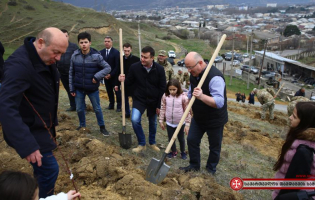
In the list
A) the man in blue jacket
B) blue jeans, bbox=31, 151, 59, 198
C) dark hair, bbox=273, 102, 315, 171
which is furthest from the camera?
the man in blue jacket

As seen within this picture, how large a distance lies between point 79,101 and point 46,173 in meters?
2.52

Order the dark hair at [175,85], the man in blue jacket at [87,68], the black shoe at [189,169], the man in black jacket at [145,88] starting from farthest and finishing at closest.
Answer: the man in blue jacket at [87,68] → the man in black jacket at [145,88] → the dark hair at [175,85] → the black shoe at [189,169]

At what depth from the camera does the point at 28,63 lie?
7.55 ft

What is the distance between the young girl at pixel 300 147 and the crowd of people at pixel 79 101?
1 cm

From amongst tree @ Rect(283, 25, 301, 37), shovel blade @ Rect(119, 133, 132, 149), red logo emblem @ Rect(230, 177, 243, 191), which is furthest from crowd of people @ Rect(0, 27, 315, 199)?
tree @ Rect(283, 25, 301, 37)

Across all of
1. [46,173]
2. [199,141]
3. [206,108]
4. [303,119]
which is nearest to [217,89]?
[206,108]

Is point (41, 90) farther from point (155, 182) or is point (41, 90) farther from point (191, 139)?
point (191, 139)

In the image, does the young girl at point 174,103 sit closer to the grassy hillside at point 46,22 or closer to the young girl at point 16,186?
the young girl at point 16,186

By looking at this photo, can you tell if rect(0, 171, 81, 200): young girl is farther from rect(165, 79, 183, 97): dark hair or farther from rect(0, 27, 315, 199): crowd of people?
rect(165, 79, 183, 97): dark hair

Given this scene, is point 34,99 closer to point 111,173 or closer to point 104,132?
point 111,173

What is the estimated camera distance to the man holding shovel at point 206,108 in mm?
3340

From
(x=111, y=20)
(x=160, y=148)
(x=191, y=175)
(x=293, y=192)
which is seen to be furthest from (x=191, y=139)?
(x=111, y=20)

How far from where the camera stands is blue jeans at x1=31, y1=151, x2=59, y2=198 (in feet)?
8.63

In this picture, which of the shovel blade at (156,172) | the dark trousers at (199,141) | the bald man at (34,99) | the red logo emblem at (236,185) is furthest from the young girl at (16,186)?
the red logo emblem at (236,185)
